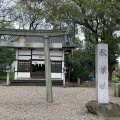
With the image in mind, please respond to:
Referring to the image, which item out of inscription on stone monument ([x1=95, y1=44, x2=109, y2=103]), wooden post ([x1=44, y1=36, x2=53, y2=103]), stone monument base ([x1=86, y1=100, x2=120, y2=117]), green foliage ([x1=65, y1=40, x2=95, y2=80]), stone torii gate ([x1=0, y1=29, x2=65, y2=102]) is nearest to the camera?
stone monument base ([x1=86, y1=100, x2=120, y2=117])

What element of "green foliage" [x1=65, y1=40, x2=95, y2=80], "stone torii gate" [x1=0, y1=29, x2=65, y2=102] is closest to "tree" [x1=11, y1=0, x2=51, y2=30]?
"green foliage" [x1=65, y1=40, x2=95, y2=80]

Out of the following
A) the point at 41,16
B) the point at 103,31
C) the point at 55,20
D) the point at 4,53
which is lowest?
the point at 4,53

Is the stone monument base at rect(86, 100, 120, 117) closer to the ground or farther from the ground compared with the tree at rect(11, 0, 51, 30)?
closer to the ground

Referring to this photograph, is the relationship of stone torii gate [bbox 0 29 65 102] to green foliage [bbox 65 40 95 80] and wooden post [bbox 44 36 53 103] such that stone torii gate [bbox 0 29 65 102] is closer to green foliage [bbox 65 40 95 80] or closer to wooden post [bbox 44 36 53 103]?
wooden post [bbox 44 36 53 103]

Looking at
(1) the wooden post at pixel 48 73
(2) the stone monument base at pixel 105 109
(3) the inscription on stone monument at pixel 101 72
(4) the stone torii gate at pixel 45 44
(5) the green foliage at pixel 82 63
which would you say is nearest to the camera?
(2) the stone monument base at pixel 105 109

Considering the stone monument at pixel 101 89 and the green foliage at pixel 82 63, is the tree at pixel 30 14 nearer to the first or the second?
the green foliage at pixel 82 63

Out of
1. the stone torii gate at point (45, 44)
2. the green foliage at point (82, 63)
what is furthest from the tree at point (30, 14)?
the stone torii gate at point (45, 44)

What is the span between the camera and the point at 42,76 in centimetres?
1741

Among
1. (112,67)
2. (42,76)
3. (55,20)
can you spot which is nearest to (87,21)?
(55,20)

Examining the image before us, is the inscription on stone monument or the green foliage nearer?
the inscription on stone monument

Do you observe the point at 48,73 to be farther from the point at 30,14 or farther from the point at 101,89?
the point at 30,14

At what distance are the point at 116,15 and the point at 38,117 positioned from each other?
12948 mm

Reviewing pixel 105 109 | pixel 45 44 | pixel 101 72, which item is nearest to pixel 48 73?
pixel 45 44

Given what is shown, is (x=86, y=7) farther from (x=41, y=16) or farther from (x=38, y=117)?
(x=38, y=117)
